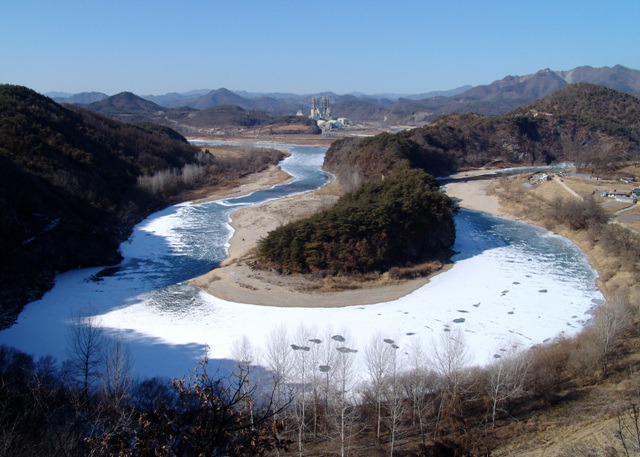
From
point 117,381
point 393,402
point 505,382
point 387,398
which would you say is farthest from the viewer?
point 505,382

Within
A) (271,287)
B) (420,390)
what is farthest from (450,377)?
(271,287)

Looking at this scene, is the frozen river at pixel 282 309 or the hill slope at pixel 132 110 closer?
the frozen river at pixel 282 309

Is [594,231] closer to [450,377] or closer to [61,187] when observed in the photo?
[450,377]

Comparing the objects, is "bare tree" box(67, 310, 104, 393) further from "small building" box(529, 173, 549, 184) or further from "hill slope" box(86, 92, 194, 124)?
"hill slope" box(86, 92, 194, 124)

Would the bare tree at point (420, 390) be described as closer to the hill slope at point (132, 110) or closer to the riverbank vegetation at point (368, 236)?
the riverbank vegetation at point (368, 236)

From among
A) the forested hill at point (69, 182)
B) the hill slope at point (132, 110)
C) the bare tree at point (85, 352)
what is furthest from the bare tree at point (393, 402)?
the hill slope at point (132, 110)

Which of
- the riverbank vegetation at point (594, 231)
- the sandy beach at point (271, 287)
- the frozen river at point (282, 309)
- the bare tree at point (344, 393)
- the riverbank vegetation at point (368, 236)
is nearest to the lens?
the bare tree at point (344, 393)
